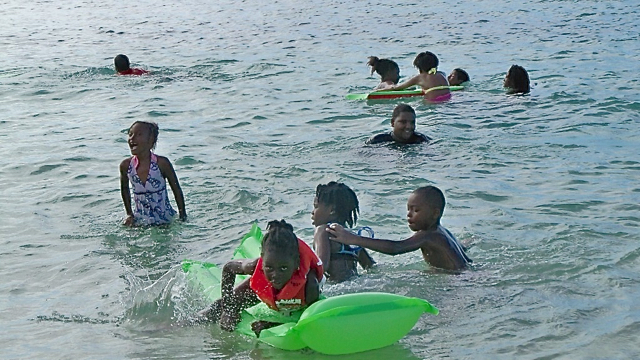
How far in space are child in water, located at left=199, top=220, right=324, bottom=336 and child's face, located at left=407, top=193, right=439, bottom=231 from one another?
0.97m

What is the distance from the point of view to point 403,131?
30.8ft

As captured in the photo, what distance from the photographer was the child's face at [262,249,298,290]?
468 centimetres

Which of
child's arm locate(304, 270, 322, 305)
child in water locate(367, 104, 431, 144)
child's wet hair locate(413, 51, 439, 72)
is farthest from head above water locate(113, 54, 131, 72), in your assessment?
child's arm locate(304, 270, 322, 305)

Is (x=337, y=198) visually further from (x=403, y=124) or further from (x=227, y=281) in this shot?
(x=403, y=124)

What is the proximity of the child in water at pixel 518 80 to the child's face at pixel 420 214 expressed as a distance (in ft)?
20.6

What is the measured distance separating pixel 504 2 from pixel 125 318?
19.0m

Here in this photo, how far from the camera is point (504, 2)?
22938mm

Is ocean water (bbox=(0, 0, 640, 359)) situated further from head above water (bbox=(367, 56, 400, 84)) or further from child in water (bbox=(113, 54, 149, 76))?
head above water (bbox=(367, 56, 400, 84))

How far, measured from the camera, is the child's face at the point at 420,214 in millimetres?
5703

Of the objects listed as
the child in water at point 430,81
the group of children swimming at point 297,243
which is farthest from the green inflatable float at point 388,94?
the group of children swimming at point 297,243

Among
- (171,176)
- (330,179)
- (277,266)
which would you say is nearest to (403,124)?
(330,179)

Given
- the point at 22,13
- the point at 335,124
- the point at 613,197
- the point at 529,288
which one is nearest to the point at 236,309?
the point at 529,288

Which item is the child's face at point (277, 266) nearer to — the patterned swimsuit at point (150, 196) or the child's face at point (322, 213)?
the child's face at point (322, 213)

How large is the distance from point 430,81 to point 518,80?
3.59 ft
